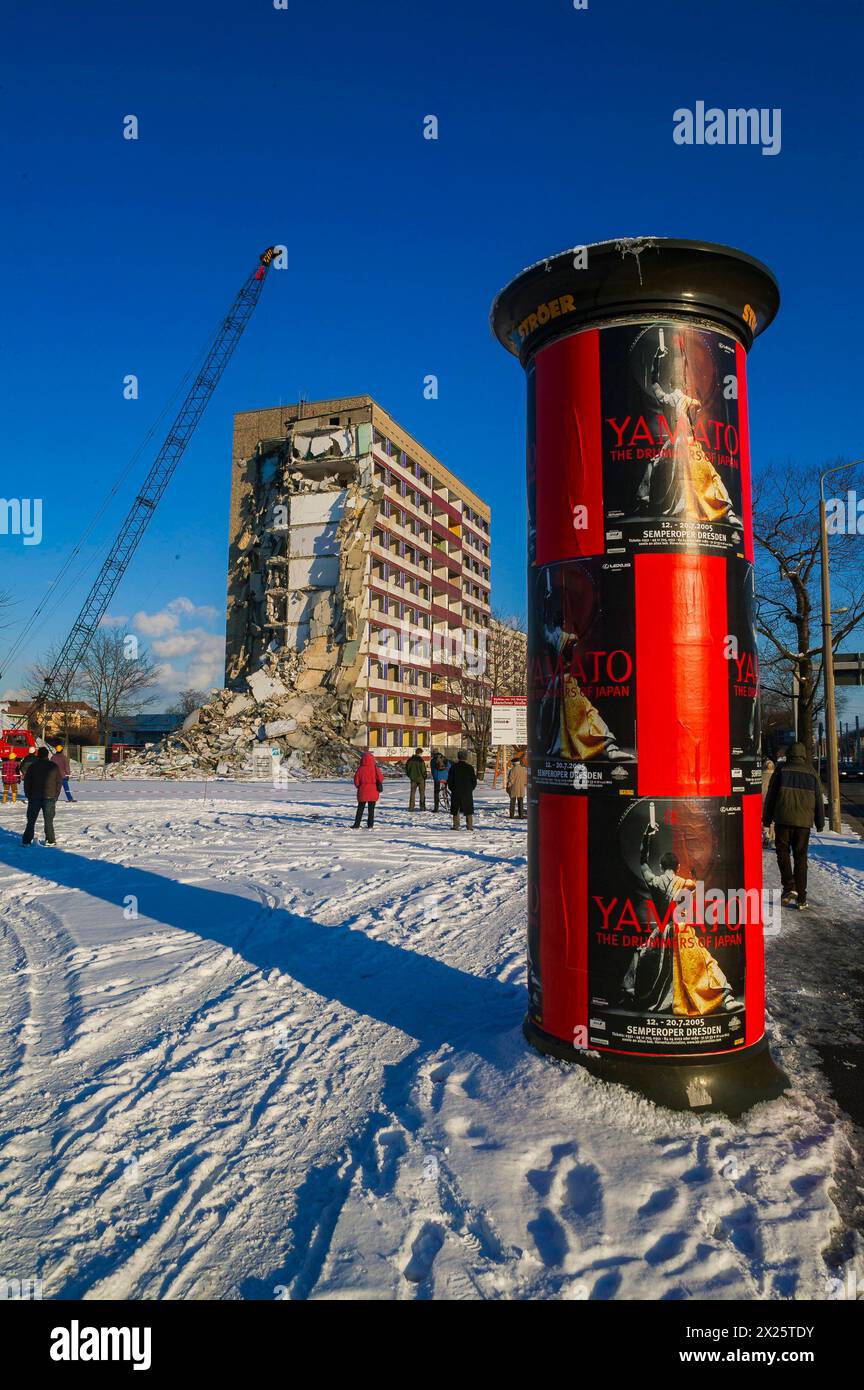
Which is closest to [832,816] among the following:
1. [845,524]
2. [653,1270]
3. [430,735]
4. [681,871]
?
[845,524]

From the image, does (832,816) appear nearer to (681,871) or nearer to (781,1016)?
(781,1016)

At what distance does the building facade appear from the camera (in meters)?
57.0

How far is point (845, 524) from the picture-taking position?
23.7 metres

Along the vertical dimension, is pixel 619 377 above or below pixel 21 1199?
above

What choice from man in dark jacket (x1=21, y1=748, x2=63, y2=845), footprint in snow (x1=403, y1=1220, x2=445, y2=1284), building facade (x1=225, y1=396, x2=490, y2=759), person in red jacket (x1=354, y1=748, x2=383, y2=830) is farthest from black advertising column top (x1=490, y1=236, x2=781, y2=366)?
building facade (x1=225, y1=396, x2=490, y2=759)

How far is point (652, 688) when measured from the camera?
4250mm

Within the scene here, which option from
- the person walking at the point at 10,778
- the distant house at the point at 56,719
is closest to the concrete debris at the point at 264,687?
the distant house at the point at 56,719

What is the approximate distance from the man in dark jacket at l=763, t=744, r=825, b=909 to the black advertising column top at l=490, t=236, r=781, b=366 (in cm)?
669

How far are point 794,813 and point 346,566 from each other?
49.0m

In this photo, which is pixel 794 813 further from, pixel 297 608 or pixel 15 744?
pixel 297 608

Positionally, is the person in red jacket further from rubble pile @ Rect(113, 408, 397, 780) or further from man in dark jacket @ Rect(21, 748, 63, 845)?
rubble pile @ Rect(113, 408, 397, 780)

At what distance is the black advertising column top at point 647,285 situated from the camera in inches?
167

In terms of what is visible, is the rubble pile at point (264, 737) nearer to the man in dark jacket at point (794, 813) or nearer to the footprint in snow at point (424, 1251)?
the man in dark jacket at point (794, 813)
